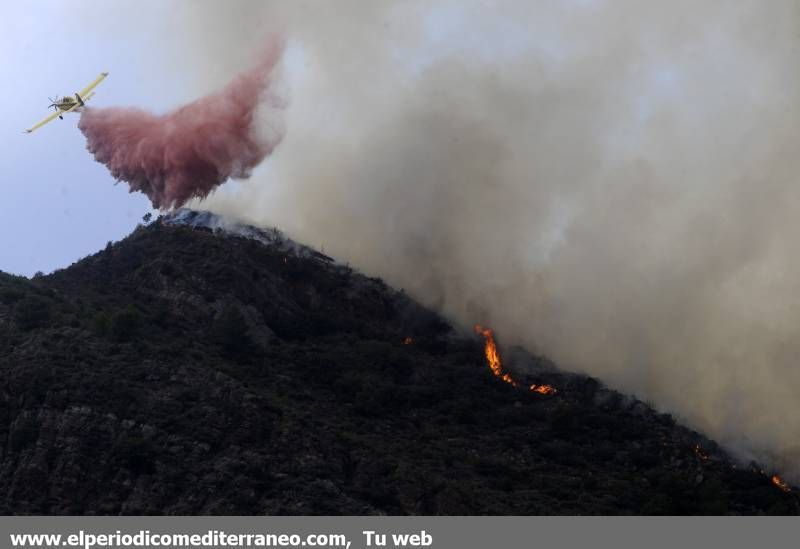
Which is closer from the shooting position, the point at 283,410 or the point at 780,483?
the point at 283,410

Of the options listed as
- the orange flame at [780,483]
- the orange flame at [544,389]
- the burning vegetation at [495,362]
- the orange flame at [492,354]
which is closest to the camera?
the orange flame at [780,483]

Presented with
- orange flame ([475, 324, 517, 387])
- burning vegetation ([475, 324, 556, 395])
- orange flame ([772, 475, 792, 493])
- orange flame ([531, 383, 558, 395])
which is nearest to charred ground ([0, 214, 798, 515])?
orange flame ([531, 383, 558, 395])

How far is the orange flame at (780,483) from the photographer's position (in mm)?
127969

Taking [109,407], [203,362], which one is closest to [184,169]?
[203,362]

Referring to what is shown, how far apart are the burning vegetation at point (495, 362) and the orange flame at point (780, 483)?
2552 centimetres

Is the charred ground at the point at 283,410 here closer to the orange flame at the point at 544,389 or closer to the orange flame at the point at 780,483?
the orange flame at the point at 544,389

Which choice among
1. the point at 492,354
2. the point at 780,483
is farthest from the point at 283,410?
the point at 780,483

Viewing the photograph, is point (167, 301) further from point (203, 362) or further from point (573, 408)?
point (573, 408)

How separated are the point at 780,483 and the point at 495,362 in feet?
118

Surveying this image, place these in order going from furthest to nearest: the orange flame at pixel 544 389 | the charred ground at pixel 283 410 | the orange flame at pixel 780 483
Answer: the orange flame at pixel 544 389, the orange flame at pixel 780 483, the charred ground at pixel 283 410

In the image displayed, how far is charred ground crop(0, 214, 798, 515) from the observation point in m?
110

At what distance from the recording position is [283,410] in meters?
122

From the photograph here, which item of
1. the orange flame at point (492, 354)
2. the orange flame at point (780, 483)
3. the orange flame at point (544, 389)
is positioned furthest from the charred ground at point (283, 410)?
the orange flame at point (780, 483)

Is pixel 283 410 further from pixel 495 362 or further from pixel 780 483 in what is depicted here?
pixel 780 483
